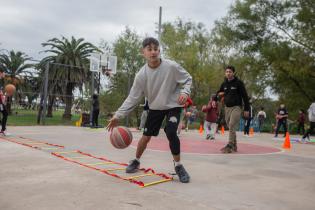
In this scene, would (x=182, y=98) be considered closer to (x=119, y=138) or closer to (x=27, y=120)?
(x=119, y=138)

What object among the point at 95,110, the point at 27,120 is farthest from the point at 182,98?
the point at 27,120

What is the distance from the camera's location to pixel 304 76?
70.9 feet

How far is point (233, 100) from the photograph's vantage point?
7.50m

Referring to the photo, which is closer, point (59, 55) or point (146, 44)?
point (146, 44)

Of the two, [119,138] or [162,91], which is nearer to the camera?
[162,91]

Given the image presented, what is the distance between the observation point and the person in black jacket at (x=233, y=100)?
24.3 feet

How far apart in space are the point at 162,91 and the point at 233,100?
136 inches

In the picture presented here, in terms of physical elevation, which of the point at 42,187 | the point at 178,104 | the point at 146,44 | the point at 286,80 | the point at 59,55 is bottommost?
the point at 42,187

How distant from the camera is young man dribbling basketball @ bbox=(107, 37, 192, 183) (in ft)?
14.4

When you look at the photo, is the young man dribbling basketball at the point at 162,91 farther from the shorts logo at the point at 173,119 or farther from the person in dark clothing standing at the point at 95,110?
the person in dark clothing standing at the point at 95,110

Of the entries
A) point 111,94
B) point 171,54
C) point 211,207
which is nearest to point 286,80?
point 171,54

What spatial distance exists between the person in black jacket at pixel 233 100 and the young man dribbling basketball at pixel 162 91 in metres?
3.15

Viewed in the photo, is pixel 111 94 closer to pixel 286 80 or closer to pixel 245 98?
pixel 286 80

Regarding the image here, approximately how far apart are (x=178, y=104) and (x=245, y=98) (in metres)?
3.38
